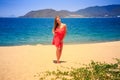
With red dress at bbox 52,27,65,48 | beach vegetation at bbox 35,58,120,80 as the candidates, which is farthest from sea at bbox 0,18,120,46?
beach vegetation at bbox 35,58,120,80

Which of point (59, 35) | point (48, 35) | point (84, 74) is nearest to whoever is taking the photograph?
point (84, 74)

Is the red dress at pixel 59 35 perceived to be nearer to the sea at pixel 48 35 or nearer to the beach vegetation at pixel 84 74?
the beach vegetation at pixel 84 74

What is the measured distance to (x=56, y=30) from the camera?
9742 millimetres

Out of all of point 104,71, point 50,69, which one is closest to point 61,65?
point 50,69

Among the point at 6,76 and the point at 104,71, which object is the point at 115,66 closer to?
the point at 104,71

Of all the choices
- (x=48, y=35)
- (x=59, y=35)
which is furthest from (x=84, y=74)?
(x=48, y=35)

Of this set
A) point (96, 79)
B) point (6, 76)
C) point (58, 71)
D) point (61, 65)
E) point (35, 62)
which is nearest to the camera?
point (96, 79)

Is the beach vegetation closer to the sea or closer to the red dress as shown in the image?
the red dress

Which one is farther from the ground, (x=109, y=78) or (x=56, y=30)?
(x=56, y=30)

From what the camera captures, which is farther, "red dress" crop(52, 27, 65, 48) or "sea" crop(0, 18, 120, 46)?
"sea" crop(0, 18, 120, 46)

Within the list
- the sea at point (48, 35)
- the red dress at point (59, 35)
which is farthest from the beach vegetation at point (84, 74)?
the sea at point (48, 35)

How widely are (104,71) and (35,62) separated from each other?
3.47 metres

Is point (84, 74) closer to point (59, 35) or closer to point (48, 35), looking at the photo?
point (59, 35)

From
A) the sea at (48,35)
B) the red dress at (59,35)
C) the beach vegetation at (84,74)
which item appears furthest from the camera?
Answer: the sea at (48,35)
